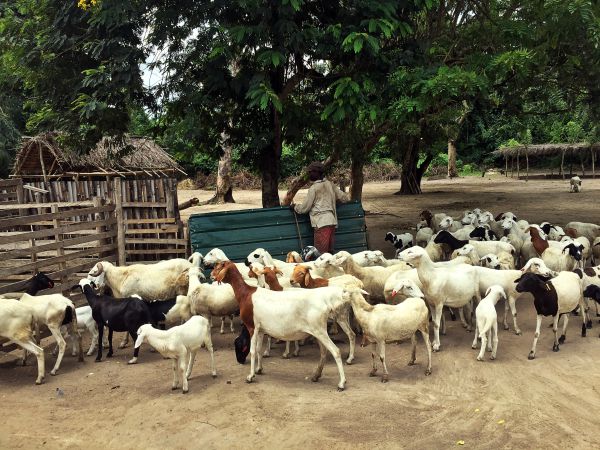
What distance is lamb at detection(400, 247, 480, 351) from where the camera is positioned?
7633 mm

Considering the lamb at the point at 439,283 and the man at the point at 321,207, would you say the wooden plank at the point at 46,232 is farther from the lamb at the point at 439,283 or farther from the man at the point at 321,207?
the lamb at the point at 439,283

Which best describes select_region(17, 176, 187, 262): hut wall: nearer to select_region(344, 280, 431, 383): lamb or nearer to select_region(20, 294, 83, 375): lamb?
select_region(20, 294, 83, 375): lamb

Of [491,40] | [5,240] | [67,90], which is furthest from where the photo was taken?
[491,40]

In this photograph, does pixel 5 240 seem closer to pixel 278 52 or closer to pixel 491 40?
pixel 278 52

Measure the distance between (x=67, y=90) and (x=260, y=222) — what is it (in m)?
4.57

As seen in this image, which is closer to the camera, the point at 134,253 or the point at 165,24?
the point at 165,24

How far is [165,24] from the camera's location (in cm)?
955

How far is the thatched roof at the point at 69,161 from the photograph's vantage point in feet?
57.1

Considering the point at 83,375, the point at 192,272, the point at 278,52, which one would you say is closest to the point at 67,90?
the point at 278,52

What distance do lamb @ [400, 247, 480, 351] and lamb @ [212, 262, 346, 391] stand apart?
1507 mm

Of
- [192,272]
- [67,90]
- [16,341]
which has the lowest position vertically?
[16,341]

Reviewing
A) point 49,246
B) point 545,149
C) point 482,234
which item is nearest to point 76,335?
point 49,246

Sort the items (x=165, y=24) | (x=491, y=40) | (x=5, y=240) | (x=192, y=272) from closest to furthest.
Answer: (x=192, y=272) < (x=5, y=240) < (x=165, y=24) < (x=491, y=40)

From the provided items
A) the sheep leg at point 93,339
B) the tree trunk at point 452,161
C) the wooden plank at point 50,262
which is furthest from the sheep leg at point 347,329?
the tree trunk at point 452,161
